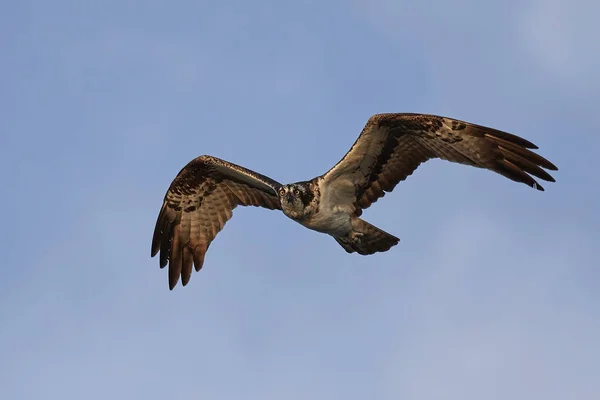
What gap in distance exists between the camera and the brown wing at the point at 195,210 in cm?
1858

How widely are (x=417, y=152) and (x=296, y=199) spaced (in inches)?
80.7

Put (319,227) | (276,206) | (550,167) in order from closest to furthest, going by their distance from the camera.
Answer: (550,167)
(319,227)
(276,206)

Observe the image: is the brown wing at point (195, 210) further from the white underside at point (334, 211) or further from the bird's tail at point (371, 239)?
the bird's tail at point (371, 239)

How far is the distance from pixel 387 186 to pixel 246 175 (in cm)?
258

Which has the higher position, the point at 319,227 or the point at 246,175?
the point at 246,175

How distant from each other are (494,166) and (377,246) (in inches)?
112

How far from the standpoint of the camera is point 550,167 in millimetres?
14719

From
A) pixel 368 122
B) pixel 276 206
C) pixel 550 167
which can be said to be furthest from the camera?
pixel 276 206

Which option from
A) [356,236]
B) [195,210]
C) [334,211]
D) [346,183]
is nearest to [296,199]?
[334,211]

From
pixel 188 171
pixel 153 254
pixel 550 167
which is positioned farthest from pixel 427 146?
pixel 153 254

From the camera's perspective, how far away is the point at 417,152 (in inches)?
635

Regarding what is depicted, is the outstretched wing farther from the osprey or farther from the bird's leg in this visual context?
the bird's leg

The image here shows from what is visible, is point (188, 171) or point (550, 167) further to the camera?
point (188, 171)

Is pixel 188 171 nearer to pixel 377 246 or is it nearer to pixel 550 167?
pixel 377 246
